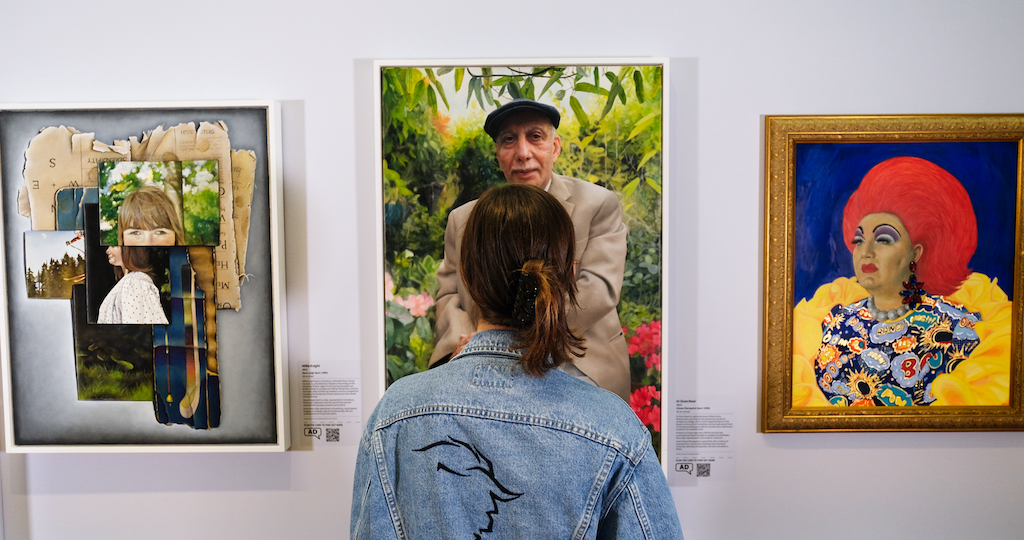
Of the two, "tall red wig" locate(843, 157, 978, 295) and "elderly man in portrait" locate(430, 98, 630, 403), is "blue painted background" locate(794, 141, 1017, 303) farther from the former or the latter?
"elderly man in portrait" locate(430, 98, 630, 403)

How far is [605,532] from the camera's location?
812 mm

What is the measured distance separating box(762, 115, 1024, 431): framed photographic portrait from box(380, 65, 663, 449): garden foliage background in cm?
29

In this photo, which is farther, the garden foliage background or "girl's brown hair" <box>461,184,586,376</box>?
the garden foliage background

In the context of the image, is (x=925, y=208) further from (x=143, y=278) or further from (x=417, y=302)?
(x=143, y=278)

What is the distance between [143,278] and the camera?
133 cm

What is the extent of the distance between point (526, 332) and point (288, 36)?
3.31 ft

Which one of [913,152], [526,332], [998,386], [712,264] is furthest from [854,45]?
[526,332]

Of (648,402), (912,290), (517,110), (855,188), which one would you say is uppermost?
(517,110)

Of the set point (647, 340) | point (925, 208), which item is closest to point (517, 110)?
point (647, 340)

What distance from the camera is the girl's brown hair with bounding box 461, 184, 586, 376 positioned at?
734 mm

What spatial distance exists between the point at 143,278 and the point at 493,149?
33.0 inches

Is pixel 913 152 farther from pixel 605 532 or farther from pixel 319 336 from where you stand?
pixel 319 336

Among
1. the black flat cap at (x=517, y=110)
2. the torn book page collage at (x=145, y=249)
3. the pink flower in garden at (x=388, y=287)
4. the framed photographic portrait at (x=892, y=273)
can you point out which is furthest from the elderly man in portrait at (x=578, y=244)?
the torn book page collage at (x=145, y=249)

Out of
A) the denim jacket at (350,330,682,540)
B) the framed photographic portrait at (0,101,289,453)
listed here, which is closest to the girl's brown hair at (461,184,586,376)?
the denim jacket at (350,330,682,540)
